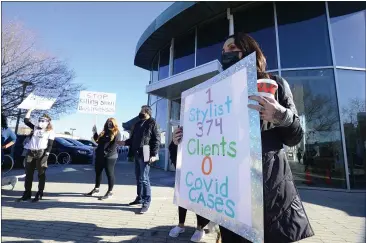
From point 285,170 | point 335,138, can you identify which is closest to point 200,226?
point 285,170

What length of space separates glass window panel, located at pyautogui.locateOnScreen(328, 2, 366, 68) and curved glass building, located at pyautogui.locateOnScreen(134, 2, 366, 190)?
31mm

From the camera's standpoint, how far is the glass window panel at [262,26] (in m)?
9.29

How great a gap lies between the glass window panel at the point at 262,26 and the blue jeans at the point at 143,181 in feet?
20.5

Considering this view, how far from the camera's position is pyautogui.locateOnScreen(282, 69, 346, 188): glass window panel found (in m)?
8.13

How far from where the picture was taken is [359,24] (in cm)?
911

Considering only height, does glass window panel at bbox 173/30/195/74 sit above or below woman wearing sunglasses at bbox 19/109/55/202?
above

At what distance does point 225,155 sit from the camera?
5.33 feet

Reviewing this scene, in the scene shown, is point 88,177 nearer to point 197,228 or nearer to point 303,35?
point 197,228

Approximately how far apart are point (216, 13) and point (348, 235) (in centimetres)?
897

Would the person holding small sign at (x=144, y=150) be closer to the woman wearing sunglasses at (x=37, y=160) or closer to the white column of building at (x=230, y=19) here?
the woman wearing sunglasses at (x=37, y=160)

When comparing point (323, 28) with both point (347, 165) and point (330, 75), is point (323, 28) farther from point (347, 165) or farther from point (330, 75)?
point (347, 165)

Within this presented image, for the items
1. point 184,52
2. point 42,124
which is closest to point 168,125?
point 184,52

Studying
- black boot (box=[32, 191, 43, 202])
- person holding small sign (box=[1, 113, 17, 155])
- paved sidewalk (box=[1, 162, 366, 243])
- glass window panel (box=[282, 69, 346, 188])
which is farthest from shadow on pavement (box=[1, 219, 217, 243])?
glass window panel (box=[282, 69, 346, 188])

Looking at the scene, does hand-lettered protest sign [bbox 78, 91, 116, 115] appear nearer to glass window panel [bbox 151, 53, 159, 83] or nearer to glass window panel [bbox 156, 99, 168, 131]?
glass window panel [bbox 156, 99, 168, 131]
